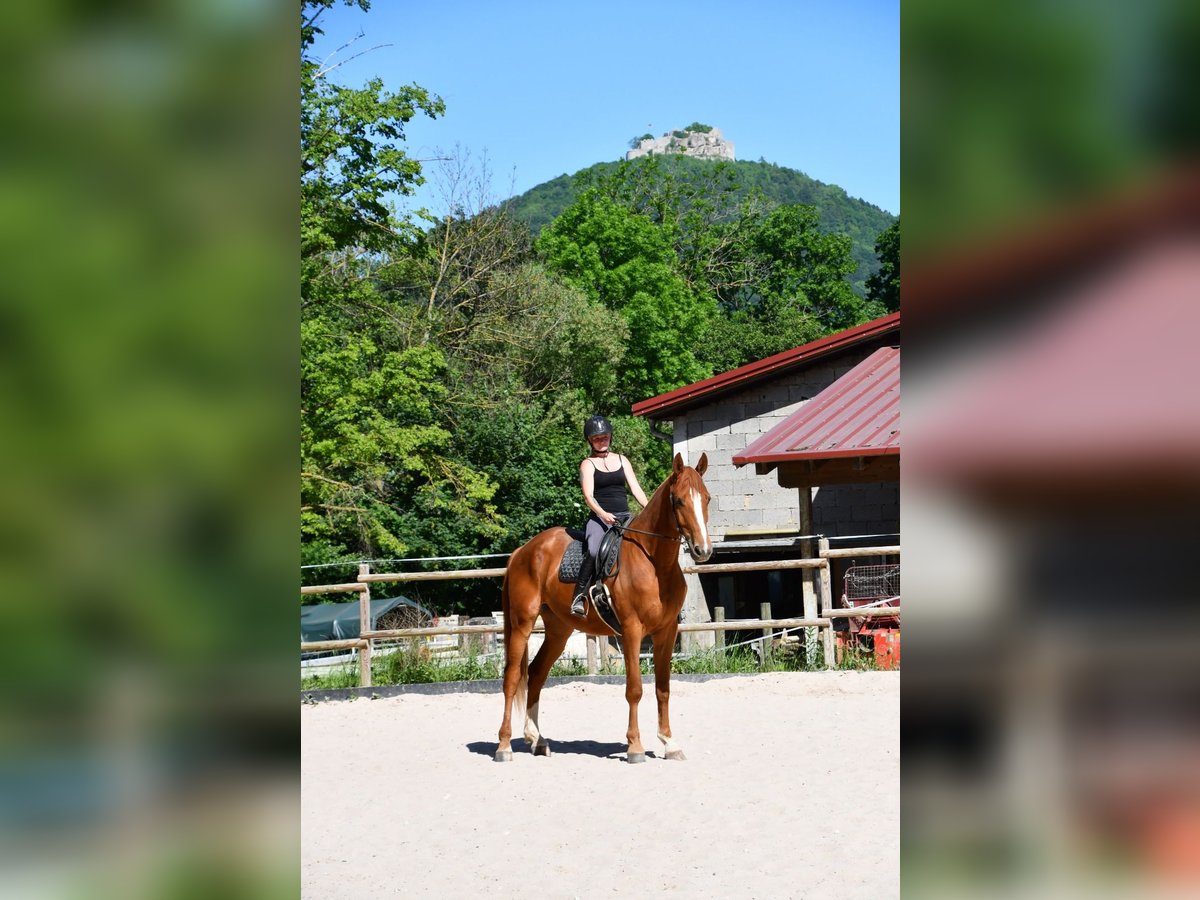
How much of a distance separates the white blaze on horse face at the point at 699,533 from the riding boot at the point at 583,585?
102cm

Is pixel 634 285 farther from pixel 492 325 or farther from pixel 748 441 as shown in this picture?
pixel 748 441

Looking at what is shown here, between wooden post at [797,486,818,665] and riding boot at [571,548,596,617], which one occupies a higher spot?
riding boot at [571,548,596,617]

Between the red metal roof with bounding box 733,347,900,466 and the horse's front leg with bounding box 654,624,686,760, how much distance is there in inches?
207

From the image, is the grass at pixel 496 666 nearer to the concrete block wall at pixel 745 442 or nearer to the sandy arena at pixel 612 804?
the sandy arena at pixel 612 804

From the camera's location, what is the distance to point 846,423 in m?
14.9

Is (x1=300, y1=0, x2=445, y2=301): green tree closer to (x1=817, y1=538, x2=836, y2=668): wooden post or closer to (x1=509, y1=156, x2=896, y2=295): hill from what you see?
(x1=817, y1=538, x2=836, y2=668): wooden post

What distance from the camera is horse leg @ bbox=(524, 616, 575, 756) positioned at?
8906mm

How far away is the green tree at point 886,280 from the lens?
46.5 metres

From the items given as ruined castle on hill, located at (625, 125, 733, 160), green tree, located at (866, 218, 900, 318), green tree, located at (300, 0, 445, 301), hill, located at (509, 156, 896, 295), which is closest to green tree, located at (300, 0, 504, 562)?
green tree, located at (300, 0, 445, 301)

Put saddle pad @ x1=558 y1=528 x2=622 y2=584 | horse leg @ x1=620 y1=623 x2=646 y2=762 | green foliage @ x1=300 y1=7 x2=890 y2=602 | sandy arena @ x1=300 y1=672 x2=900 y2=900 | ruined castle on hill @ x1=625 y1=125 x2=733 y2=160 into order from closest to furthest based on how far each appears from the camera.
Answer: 1. sandy arena @ x1=300 y1=672 x2=900 y2=900
2. horse leg @ x1=620 y1=623 x2=646 y2=762
3. saddle pad @ x1=558 y1=528 x2=622 y2=584
4. green foliage @ x1=300 y1=7 x2=890 y2=602
5. ruined castle on hill @ x1=625 y1=125 x2=733 y2=160

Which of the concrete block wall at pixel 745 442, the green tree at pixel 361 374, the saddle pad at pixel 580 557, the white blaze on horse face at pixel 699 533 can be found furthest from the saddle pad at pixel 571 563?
the concrete block wall at pixel 745 442

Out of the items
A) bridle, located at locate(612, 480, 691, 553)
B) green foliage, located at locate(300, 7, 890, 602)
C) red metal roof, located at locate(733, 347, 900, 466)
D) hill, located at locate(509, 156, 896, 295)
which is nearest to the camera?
bridle, located at locate(612, 480, 691, 553)
